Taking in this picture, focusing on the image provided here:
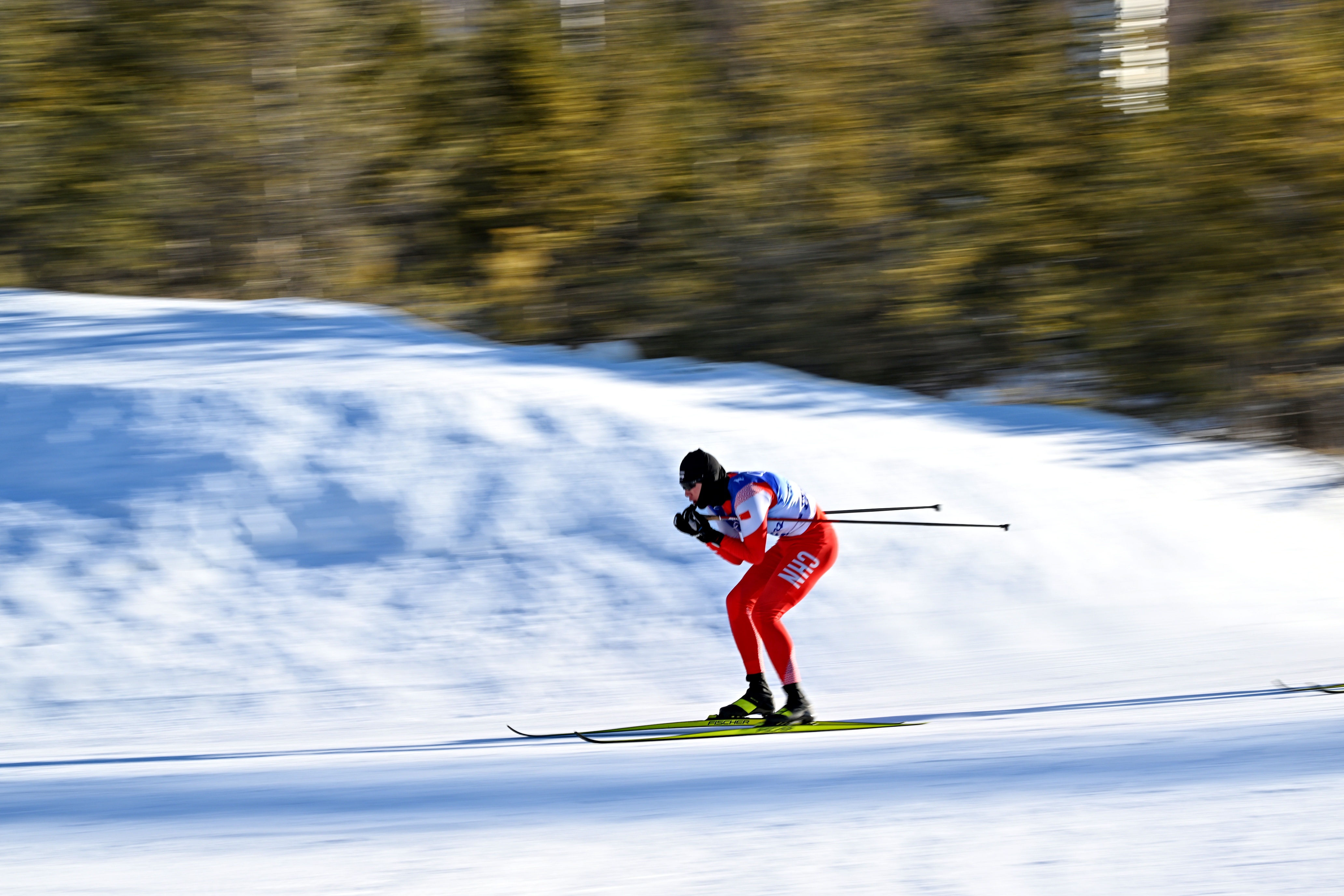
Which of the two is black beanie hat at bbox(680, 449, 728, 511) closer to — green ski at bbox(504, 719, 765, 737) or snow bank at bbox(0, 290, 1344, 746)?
green ski at bbox(504, 719, 765, 737)

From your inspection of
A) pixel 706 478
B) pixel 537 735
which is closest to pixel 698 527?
pixel 706 478

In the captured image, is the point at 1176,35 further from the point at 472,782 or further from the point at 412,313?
the point at 472,782

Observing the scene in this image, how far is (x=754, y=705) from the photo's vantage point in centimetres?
622

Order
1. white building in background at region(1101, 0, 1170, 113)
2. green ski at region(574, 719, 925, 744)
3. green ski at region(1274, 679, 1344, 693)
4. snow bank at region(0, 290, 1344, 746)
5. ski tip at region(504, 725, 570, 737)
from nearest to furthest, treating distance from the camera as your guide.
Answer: green ski at region(574, 719, 925, 744), ski tip at region(504, 725, 570, 737), green ski at region(1274, 679, 1344, 693), snow bank at region(0, 290, 1344, 746), white building in background at region(1101, 0, 1170, 113)

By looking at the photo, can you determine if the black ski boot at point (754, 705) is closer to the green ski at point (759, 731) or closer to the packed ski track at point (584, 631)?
the green ski at point (759, 731)

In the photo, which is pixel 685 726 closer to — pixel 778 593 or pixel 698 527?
pixel 778 593

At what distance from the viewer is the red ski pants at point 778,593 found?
6133 mm

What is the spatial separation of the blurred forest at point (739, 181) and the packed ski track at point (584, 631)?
1.74m

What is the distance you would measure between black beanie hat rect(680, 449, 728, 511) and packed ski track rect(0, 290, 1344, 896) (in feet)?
Answer: 3.58

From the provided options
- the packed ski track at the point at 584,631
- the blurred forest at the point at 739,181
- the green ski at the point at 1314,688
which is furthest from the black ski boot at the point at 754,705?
the blurred forest at the point at 739,181

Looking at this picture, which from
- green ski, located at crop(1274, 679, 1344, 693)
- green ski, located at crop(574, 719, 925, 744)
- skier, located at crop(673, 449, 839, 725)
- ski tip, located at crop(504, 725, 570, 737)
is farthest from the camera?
green ski, located at crop(1274, 679, 1344, 693)

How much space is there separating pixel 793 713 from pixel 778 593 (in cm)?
55

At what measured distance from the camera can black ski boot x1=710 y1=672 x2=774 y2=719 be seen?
621 centimetres

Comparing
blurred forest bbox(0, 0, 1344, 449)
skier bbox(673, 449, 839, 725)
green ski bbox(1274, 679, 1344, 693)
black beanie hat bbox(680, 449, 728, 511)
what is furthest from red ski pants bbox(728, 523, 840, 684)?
blurred forest bbox(0, 0, 1344, 449)
